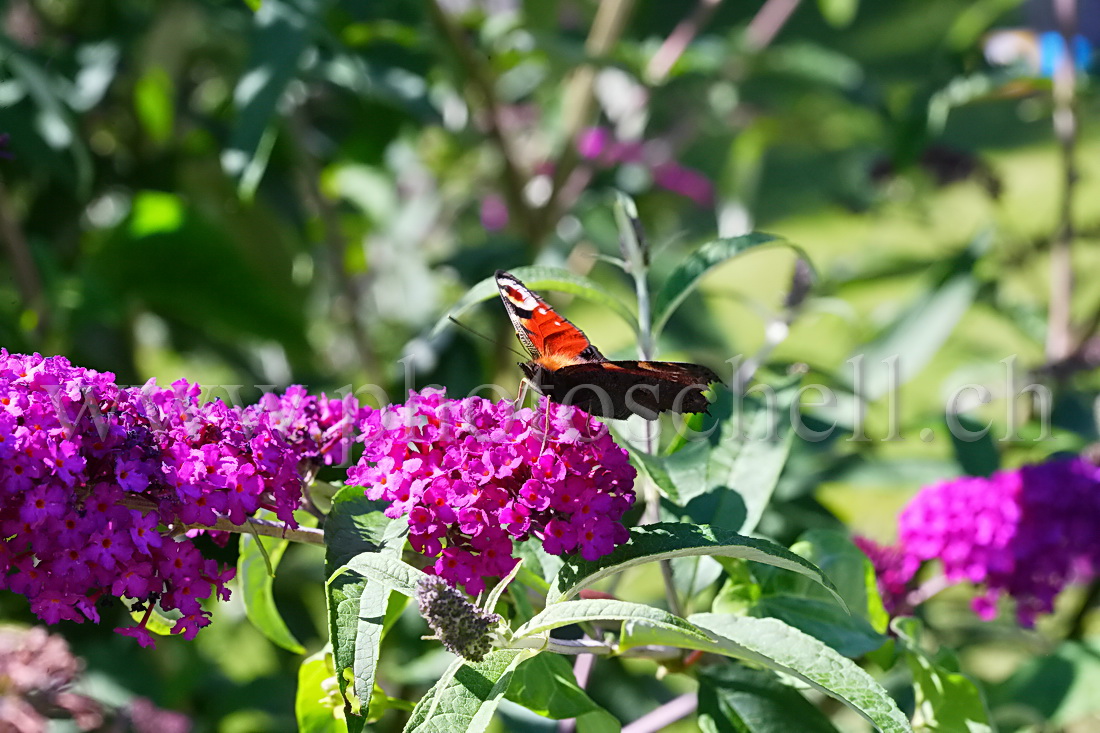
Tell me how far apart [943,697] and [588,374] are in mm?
505

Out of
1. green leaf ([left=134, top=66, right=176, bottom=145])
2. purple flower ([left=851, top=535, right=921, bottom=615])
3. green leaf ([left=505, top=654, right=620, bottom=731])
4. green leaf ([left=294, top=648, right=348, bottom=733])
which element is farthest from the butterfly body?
green leaf ([left=134, top=66, right=176, bottom=145])

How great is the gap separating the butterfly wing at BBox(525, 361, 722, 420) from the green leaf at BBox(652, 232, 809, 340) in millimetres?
119

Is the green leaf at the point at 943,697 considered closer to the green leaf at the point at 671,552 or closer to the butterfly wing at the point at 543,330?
the green leaf at the point at 671,552

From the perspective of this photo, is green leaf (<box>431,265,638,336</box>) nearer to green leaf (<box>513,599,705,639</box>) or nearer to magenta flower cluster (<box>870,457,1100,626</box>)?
green leaf (<box>513,599,705,639</box>)

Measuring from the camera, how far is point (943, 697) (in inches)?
40.5

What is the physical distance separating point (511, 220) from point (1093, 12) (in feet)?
4.82

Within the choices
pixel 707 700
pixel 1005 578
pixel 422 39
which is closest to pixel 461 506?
pixel 707 700

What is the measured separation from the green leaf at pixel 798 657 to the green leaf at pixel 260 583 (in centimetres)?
38

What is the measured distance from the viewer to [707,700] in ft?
3.24

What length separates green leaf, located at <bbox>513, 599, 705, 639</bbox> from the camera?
731mm

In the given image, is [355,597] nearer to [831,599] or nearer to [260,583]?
[260,583]

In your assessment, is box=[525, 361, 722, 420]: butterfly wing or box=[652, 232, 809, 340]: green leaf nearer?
box=[525, 361, 722, 420]: butterfly wing

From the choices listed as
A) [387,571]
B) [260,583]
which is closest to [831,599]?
[387,571]

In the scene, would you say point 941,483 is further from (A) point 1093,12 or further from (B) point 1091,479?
(A) point 1093,12
